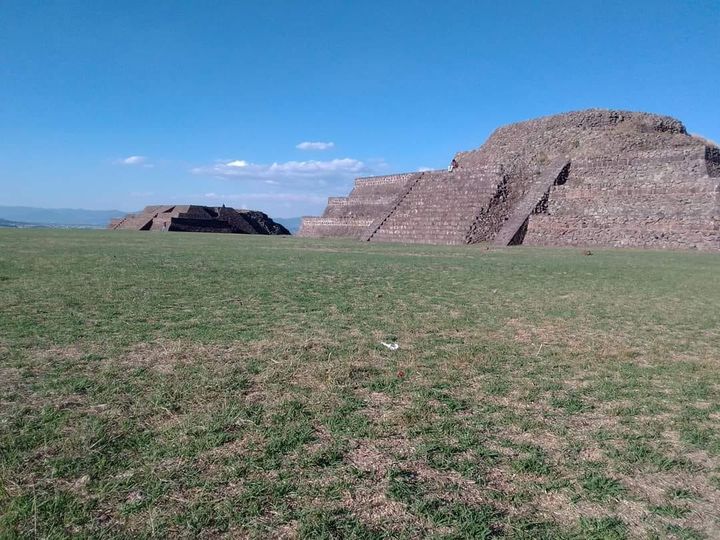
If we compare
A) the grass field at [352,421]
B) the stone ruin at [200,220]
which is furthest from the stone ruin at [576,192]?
the stone ruin at [200,220]

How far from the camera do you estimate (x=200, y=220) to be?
37.4 m

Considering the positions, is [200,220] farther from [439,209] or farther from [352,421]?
[352,421]

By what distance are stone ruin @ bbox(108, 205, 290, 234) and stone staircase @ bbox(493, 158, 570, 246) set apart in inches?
899

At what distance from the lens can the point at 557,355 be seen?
13.8 feet

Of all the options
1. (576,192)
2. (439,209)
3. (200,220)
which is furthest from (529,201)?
(200,220)

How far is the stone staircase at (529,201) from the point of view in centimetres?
1947

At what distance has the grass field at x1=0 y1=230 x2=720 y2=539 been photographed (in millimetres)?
1984

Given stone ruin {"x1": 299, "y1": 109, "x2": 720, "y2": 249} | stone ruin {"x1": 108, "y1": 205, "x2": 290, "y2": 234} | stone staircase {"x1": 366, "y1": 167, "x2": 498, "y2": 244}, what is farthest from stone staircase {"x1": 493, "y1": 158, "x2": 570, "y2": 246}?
stone ruin {"x1": 108, "y1": 205, "x2": 290, "y2": 234}

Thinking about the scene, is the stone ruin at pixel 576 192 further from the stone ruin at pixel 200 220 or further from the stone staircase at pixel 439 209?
the stone ruin at pixel 200 220

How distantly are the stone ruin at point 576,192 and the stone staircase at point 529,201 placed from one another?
2.1 inches

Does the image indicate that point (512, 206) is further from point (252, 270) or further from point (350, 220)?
point (252, 270)

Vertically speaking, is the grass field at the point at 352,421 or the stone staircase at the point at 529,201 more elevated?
the stone staircase at the point at 529,201

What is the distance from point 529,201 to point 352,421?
19.1 m

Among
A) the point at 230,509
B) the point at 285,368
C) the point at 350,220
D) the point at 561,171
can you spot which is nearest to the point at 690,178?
the point at 561,171
